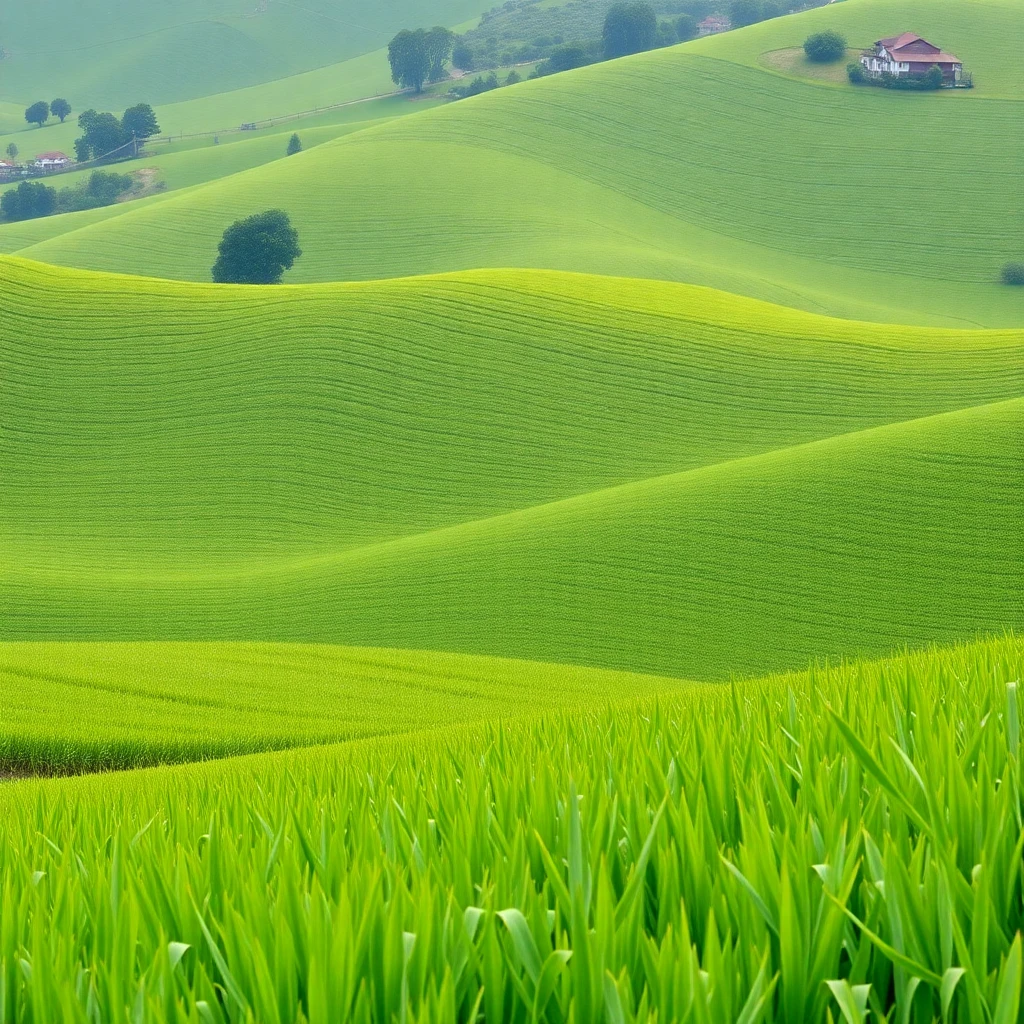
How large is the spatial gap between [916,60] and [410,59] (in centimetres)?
8602

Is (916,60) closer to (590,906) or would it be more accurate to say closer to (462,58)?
(462,58)

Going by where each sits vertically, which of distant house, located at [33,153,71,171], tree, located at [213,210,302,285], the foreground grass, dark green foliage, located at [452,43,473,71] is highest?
dark green foliage, located at [452,43,473,71]

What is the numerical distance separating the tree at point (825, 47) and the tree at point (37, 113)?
456 ft

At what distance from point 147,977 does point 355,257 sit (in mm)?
83268

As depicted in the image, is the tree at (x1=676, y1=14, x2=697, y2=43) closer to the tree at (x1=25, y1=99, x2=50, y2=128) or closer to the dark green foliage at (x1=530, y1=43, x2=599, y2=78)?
the dark green foliage at (x1=530, y1=43, x2=599, y2=78)

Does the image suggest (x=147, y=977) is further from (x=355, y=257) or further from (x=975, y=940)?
(x=355, y=257)

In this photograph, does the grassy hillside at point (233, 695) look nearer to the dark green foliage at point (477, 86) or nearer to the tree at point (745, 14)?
the dark green foliage at point (477, 86)

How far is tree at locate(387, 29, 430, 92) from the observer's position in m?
166

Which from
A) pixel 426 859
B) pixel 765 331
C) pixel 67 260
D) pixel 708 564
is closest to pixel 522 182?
pixel 67 260

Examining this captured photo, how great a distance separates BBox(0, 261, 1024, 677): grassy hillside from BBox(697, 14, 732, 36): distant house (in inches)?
5820

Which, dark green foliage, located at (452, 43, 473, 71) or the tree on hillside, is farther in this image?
dark green foliage, located at (452, 43, 473, 71)

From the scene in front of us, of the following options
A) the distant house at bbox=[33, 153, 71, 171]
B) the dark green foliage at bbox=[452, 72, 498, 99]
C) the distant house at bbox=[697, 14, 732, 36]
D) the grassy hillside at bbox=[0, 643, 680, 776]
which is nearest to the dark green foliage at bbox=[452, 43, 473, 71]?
the dark green foliage at bbox=[452, 72, 498, 99]

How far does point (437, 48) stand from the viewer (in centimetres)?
16875

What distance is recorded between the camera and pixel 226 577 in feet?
104
